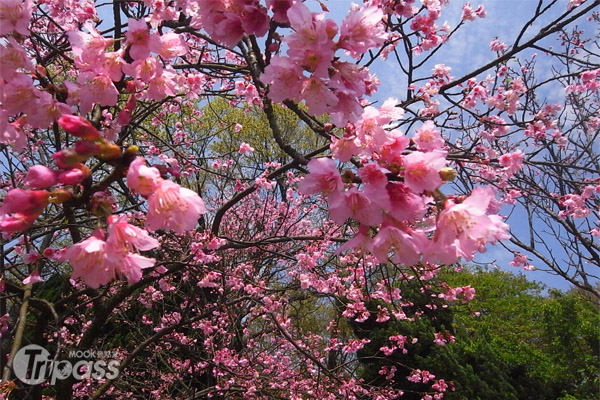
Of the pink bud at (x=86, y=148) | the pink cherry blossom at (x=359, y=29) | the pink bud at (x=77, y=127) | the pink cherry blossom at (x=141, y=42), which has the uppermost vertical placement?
the pink cherry blossom at (x=141, y=42)

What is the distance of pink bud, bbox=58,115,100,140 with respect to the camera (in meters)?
0.82

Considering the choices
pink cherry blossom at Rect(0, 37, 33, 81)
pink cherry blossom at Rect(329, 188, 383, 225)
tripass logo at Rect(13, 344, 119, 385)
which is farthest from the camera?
tripass logo at Rect(13, 344, 119, 385)

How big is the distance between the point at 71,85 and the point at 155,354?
5229 mm

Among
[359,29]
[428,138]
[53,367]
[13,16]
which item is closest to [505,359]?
[53,367]

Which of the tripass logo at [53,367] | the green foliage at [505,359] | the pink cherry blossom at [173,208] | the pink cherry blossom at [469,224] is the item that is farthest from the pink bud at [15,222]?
the green foliage at [505,359]

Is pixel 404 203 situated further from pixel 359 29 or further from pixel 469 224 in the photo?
pixel 359 29

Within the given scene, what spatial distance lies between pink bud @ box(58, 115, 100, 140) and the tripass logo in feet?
13.6

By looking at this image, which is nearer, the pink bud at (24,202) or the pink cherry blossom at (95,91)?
the pink bud at (24,202)

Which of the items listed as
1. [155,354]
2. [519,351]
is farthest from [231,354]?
[519,351]

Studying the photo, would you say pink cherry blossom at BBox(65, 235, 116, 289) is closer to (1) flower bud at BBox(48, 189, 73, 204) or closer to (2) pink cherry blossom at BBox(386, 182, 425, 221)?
(1) flower bud at BBox(48, 189, 73, 204)

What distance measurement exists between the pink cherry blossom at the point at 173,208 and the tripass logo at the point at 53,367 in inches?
158

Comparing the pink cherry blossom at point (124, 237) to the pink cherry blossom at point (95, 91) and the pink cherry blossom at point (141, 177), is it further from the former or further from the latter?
the pink cherry blossom at point (95, 91)

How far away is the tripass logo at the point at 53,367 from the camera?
14.2 feet

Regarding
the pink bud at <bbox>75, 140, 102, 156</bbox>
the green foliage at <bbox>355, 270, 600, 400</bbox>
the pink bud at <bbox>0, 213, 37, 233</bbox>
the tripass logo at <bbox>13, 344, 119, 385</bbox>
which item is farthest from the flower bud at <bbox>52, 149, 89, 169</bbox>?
the green foliage at <bbox>355, 270, 600, 400</bbox>
